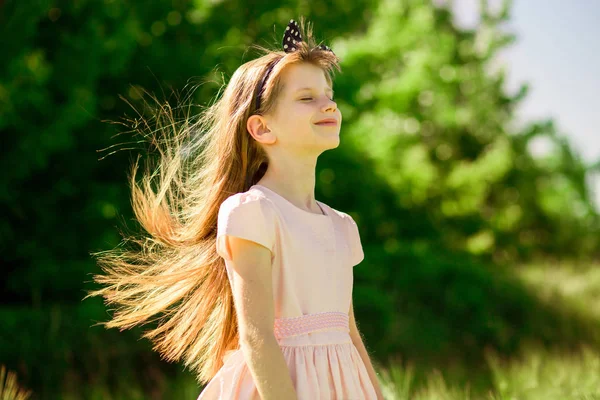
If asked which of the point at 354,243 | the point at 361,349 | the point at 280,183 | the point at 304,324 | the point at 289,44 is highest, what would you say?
the point at 289,44

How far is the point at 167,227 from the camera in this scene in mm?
2498

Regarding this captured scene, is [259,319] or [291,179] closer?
[259,319]

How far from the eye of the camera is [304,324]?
80.7 inches

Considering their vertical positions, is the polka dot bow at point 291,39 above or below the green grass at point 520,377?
above

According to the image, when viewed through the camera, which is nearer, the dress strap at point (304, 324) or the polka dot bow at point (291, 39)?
the dress strap at point (304, 324)

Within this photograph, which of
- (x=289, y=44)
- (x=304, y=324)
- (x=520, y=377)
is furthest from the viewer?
(x=520, y=377)

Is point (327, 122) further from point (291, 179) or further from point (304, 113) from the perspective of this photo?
point (291, 179)

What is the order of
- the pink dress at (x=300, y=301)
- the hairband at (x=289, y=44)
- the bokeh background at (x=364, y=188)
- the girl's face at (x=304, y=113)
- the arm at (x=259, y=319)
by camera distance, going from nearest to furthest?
the arm at (x=259, y=319)
the pink dress at (x=300, y=301)
the girl's face at (x=304, y=113)
the hairband at (x=289, y=44)
the bokeh background at (x=364, y=188)

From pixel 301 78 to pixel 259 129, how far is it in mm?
207

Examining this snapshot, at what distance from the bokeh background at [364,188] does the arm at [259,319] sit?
2.71 feet

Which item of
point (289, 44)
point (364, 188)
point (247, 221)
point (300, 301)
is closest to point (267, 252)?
point (247, 221)

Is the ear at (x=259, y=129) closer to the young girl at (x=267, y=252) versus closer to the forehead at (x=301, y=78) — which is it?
the young girl at (x=267, y=252)

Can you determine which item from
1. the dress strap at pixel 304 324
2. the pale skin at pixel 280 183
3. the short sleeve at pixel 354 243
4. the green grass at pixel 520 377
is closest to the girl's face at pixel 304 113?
the pale skin at pixel 280 183

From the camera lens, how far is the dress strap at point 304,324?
80.2 inches
